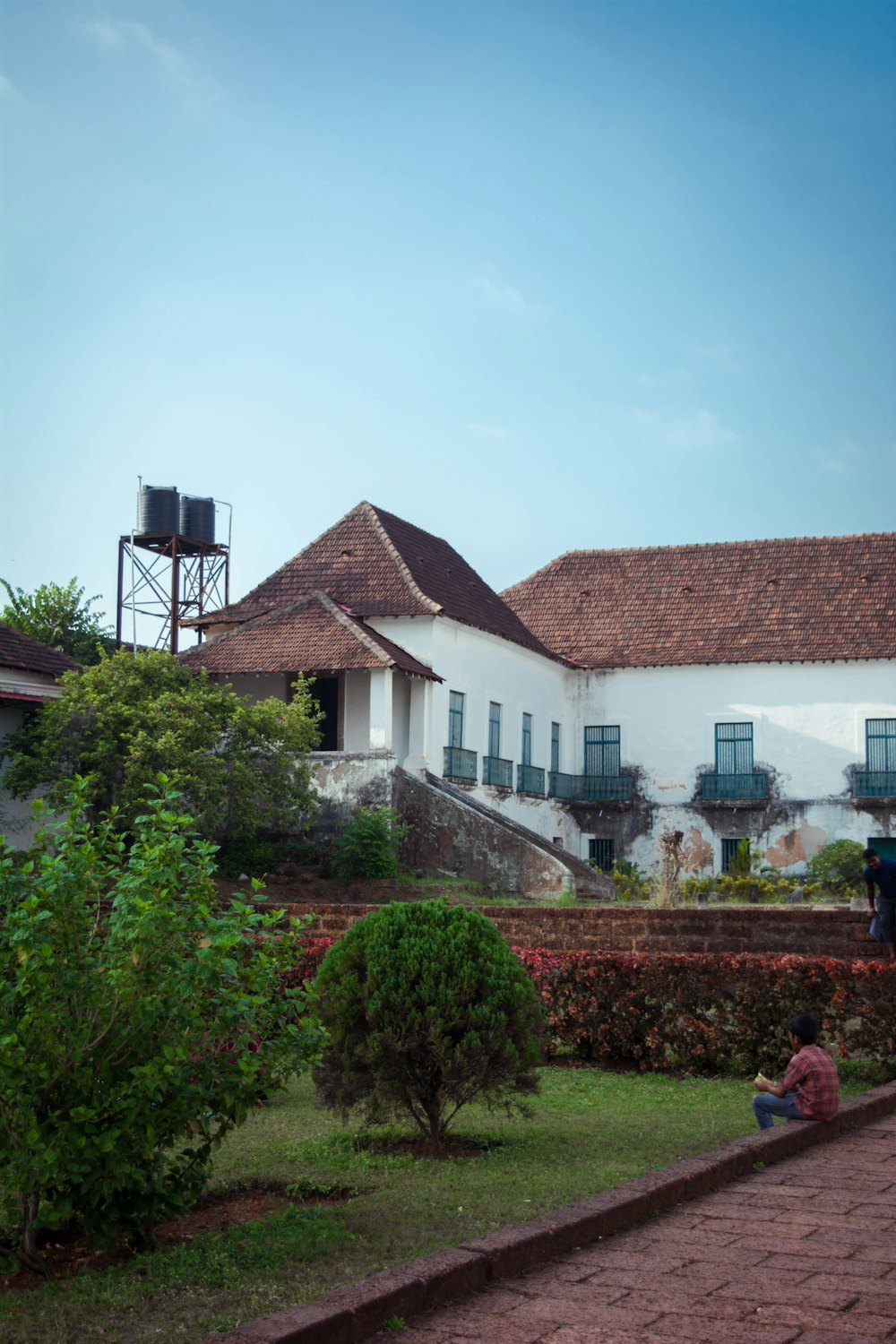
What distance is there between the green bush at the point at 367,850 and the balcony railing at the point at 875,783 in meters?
11.5

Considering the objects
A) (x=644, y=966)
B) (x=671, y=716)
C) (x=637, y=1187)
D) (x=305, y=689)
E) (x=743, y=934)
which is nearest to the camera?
(x=637, y=1187)

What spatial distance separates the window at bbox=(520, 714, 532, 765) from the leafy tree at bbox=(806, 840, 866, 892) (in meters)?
6.06

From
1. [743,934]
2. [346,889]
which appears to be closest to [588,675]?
[346,889]

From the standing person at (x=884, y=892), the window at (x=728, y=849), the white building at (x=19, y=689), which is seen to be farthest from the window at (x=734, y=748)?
the standing person at (x=884, y=892)

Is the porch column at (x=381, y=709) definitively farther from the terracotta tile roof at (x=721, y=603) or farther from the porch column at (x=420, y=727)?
the terracotta tile roof at (x=721, y=603)

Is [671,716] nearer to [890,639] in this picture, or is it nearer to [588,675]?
[588,675]

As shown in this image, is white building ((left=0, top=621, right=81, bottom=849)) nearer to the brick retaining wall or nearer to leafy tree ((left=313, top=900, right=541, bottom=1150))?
the brick retaining wall

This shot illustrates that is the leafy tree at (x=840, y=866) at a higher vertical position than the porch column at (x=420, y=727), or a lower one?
lower

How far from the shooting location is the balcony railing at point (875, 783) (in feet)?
94.4

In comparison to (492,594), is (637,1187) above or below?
below

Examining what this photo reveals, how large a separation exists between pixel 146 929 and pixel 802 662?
26206 millimetres

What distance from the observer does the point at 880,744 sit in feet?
95.9

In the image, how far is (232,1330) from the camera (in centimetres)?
416

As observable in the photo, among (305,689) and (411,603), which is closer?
(305,689)
